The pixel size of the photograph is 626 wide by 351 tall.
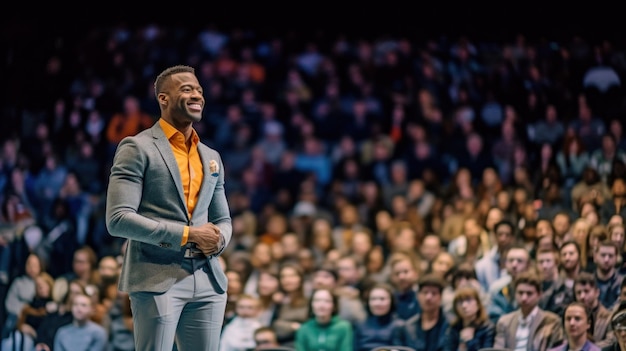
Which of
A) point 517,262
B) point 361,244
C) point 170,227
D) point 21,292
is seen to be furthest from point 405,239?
point 170,227

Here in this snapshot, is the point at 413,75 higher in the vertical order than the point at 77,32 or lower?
lower

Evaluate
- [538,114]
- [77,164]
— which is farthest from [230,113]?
[538,114]

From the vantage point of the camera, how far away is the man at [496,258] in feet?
21.1

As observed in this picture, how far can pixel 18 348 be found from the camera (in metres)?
6.41

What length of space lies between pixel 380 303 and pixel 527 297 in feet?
2.87

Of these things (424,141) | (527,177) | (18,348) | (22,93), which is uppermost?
(22,93)

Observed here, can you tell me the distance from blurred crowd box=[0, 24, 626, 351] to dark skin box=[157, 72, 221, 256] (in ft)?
10.6

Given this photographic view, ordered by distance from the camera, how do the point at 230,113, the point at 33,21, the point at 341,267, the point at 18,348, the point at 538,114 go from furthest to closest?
the point at 33,21 → the point at 230,113 → the point at 538,114 → the point at 341,267 → the point at 18,348

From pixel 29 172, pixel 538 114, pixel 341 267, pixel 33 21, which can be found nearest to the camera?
pixel 341 267

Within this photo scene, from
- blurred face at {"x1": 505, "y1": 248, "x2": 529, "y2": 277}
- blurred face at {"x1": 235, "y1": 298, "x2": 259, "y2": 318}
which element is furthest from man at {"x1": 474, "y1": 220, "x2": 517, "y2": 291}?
blurred face at {"x1": 235, "y1": 298, "x2": 259, "y2": 318}

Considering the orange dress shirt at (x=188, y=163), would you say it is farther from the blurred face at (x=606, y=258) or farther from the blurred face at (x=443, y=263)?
the blurred face at (x=443, y=263)

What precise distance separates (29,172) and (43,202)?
451 millimetres

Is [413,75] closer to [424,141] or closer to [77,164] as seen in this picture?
[424,141]

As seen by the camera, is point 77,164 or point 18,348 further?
point 77,164
